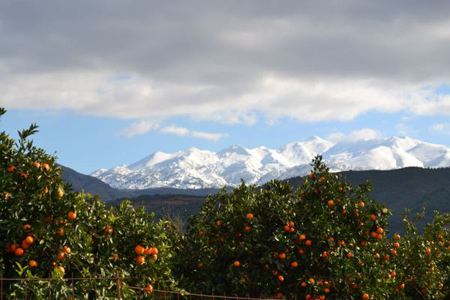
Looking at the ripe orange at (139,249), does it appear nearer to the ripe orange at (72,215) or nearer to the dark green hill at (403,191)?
the ripe orange at (72,215)

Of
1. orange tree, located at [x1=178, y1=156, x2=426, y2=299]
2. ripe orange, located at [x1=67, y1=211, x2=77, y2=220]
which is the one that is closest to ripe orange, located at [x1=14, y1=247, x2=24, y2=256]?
ripe orange, located at [x1=67, y1=211, x2=77, y2=220]

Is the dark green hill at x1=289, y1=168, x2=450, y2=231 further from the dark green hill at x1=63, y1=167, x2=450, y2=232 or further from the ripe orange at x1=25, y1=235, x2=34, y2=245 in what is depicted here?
the ripe orange at x1=25, y1=235, x2=34, y2=245

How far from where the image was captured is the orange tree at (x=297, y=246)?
9602 mm

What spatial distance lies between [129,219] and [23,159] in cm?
181

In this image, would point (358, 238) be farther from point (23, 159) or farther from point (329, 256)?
point (23, 159)

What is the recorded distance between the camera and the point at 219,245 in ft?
34.3

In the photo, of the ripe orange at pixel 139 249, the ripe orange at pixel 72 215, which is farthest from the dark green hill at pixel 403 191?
the ripe orange at pixel 72 215

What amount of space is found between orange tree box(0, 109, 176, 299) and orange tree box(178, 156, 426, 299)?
7.09 feet

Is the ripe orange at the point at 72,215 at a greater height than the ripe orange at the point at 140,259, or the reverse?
the ripe orange at the point at 72,215

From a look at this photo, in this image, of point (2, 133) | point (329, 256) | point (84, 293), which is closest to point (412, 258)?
point (329, 256)

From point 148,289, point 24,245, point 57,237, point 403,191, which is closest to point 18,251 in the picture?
point 24,245

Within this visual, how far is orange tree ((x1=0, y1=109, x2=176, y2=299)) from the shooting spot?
22.1 feet

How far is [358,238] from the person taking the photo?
10.4 meters

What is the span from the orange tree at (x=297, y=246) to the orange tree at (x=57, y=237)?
2.16 meters
